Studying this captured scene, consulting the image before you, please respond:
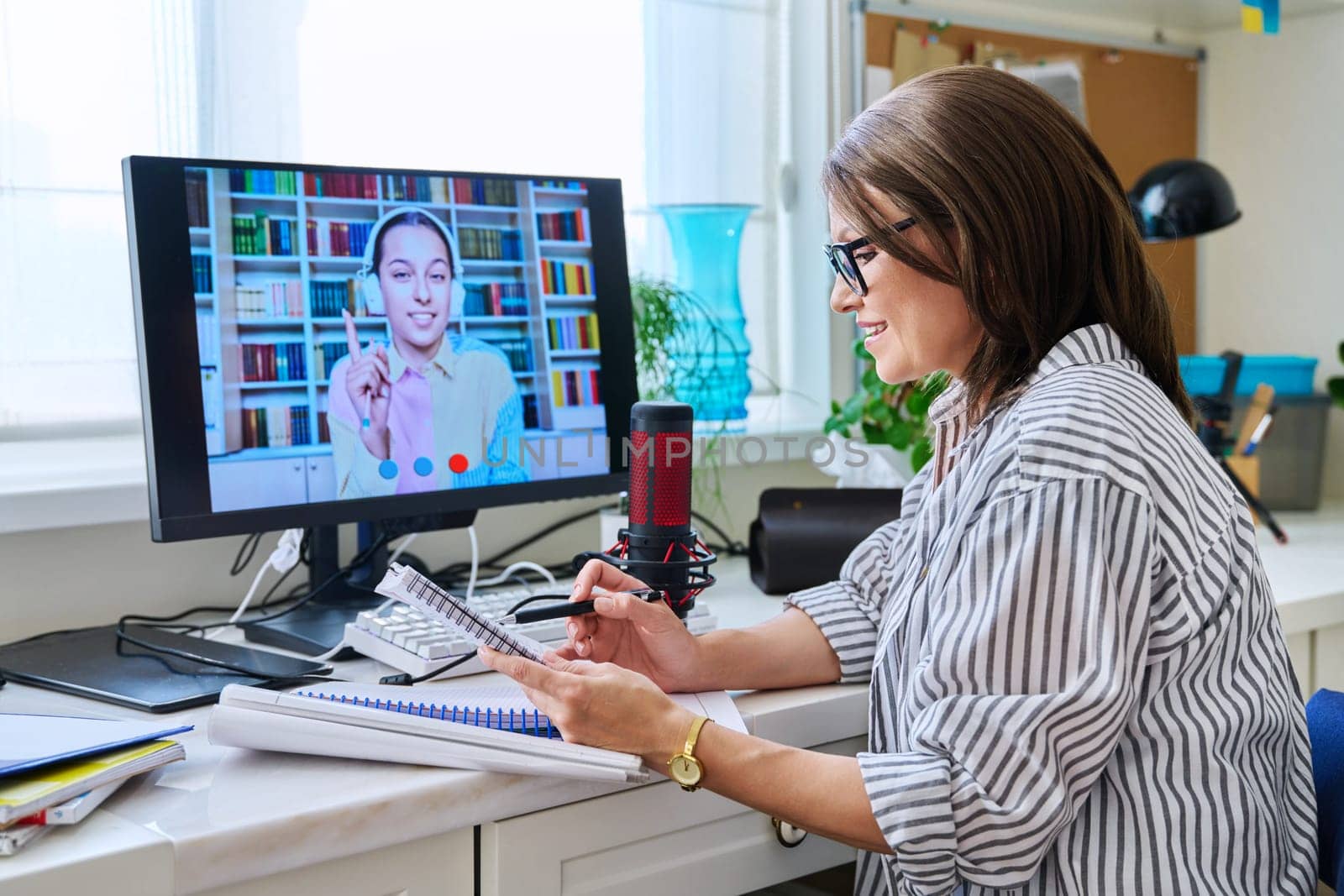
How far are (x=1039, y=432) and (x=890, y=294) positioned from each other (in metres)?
0.21

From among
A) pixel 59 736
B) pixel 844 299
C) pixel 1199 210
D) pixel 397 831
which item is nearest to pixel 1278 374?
pixel 1199 210

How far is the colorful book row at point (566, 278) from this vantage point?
1.47 metres

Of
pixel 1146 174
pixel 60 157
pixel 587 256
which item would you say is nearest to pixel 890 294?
pixel 587 256

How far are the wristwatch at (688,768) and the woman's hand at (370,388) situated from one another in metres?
0.56

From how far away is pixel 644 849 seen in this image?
3.40 ft

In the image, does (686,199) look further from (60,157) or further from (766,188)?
(60,157)

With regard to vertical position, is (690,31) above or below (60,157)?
above

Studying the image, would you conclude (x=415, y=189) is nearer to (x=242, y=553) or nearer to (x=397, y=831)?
(x=242, y=553)

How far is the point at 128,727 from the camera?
908 millimetres

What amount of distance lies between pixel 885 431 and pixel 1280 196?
4.30 ft

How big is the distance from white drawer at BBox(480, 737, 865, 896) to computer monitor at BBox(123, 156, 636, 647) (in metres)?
0.42

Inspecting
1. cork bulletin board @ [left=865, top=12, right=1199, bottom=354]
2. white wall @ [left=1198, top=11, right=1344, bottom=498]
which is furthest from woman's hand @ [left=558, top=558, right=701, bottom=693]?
white wall @ [left=1198, top=11, right=1344, bottom=498]

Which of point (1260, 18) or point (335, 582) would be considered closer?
point (335, 582)

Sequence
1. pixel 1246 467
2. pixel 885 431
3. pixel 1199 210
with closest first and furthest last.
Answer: pixel 885 431, pixel 1199 210, pixel 1246 467
